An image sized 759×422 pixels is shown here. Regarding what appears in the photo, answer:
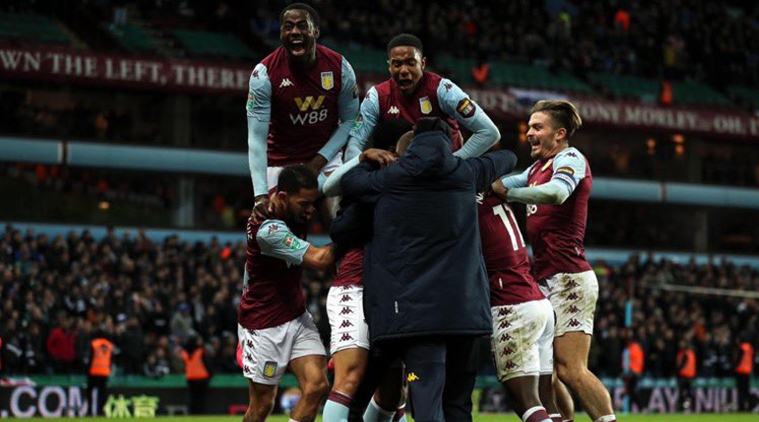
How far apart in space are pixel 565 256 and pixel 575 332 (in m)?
0.60

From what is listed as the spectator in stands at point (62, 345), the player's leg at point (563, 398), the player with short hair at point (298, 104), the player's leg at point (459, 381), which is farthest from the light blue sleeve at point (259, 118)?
the spectator in stands at point (62, 345)

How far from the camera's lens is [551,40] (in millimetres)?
42344

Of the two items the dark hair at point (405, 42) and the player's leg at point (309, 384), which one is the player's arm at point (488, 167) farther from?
the player's leg at point (309, 384)

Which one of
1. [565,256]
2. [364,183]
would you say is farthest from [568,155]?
[364,183]

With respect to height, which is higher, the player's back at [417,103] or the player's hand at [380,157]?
the player's back at [417,103]

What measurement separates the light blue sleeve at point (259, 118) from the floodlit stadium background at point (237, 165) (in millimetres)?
13498

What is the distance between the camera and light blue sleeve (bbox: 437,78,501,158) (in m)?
9.66

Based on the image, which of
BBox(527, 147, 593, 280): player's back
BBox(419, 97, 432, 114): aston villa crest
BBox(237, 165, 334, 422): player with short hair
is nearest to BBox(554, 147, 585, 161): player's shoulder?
BBox(527, 147, 593, 280): player's back

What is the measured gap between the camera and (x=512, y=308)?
9.62 m

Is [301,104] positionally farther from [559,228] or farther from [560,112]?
[559,228]

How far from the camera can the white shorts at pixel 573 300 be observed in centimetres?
1044

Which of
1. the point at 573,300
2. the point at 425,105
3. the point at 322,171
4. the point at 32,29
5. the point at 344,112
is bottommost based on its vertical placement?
the point at 573,300

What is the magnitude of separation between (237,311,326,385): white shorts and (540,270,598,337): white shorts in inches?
74.7

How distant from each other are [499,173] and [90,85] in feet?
85.9
